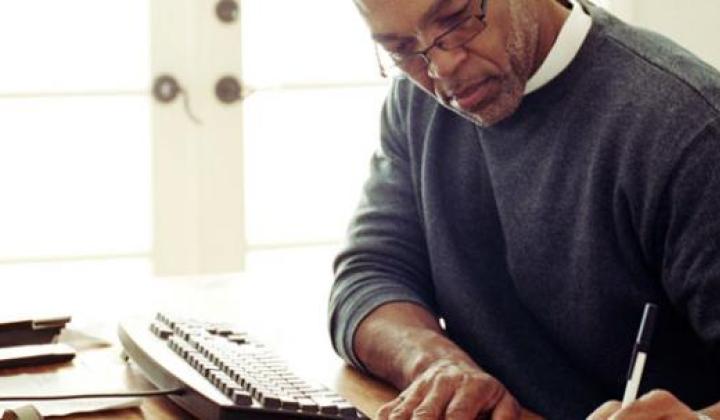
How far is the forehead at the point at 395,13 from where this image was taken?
1635 millimetres

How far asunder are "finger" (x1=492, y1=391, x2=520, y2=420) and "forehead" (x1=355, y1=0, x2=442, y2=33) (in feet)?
1.47

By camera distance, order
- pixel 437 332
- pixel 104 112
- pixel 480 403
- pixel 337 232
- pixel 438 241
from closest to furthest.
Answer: pixel 480 403 → pixel 437 332 → pixel 438 241 → pixel 104 112 → pixel 337 232

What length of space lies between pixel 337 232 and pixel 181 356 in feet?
7.26

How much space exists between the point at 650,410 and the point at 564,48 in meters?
0.56

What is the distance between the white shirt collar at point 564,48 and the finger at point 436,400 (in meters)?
0.41

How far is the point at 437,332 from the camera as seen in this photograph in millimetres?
1728

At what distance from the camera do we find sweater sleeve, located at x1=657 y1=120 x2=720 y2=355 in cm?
141

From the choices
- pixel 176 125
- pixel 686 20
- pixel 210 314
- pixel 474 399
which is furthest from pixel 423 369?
pixel 686 20

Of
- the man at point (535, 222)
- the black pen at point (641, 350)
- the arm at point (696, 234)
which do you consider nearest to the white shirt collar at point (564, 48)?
the man at point (535, 222)

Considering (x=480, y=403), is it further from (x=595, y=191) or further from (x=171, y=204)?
(x=171, y=204)

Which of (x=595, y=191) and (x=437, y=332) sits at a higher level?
(x=595, y=191)

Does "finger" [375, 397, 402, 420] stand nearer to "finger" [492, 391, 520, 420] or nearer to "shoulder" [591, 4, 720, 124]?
"finger" [492, 391, 520, 420]

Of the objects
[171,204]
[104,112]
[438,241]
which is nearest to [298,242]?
[171,204]

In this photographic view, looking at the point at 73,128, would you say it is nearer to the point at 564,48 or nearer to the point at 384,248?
the point at 384,248
